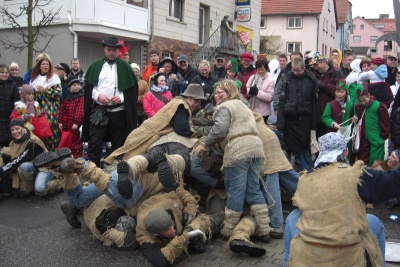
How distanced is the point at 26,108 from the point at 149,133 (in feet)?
9.71

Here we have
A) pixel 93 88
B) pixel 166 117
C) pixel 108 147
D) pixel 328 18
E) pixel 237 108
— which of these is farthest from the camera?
pixel 328 18

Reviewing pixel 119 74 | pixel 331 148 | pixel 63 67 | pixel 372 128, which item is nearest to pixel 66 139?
pixel 119 74

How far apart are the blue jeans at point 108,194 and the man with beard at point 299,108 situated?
3.03 metres

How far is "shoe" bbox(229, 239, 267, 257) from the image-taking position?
173 inches

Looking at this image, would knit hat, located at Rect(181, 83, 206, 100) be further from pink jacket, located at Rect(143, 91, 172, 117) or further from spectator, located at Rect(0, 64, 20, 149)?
spectator, located at Rect(0, 64, 20, 149)

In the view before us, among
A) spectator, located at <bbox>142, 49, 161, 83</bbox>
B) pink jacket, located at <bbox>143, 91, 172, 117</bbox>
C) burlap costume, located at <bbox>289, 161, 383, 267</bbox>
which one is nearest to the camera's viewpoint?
burlap costume, located at <bbox>289, 161, 383, 267</bbox>

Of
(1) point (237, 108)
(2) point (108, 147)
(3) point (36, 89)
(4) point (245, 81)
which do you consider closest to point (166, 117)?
(1) point (237, 108)

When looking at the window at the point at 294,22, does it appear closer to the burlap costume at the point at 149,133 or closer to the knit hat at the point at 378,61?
the knit hat at the point at 378,61

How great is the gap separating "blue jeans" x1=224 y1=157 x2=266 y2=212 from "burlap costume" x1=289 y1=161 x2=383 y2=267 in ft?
5.77

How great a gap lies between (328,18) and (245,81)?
43.7 meters

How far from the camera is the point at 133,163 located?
4469 millimetres

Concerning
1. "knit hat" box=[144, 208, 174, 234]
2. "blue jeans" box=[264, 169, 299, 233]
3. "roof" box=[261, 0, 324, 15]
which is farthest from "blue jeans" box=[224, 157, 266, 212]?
"roof" box=[261, 0, 324, 15]

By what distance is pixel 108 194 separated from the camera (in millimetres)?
4621

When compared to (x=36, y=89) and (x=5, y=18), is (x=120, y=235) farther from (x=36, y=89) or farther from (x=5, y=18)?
(x=5, y=18)
